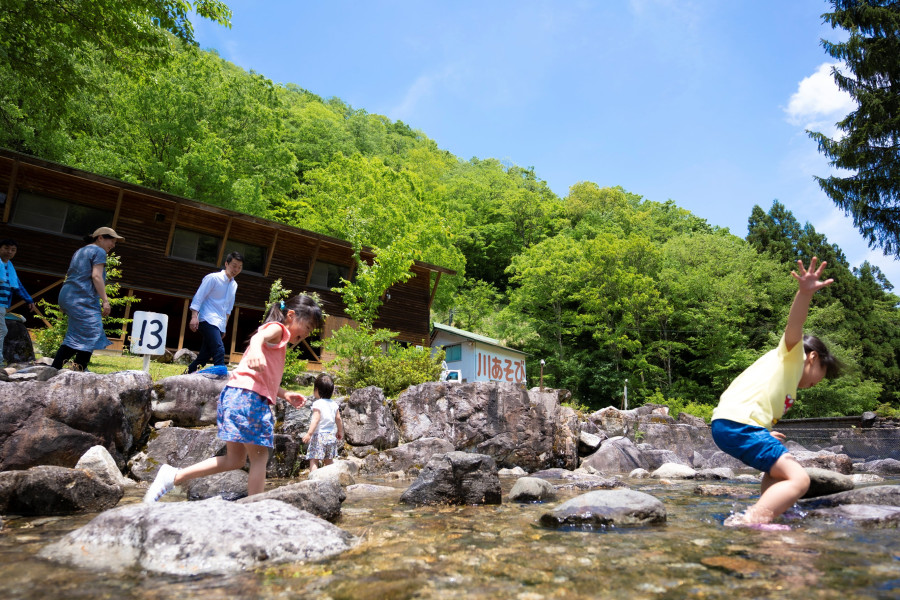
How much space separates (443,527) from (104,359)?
12756mm

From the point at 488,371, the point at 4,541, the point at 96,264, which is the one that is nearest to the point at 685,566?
the point at 4,541

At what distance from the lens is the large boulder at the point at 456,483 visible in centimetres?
505

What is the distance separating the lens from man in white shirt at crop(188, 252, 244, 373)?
6.96m

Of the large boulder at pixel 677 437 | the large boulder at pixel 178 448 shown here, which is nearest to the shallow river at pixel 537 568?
the large boulder at pixel 178 448

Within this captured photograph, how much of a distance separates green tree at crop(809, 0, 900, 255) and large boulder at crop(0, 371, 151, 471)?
22.2 m

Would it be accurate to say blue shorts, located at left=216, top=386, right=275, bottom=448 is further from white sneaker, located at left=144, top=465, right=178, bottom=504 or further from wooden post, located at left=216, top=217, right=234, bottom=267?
wooden post, located at left=216, top=217, right=234, bottom=267

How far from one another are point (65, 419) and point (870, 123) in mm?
23121

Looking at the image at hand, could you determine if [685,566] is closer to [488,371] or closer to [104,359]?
[104,359]

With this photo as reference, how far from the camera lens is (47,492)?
3.90 meters

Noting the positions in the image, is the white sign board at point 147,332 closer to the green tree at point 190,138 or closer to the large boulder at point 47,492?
the large boulder at point 47,492

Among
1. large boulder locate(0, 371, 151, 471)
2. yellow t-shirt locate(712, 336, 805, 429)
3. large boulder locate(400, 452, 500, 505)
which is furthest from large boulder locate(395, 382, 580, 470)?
yellow t-shirt locate(712, 336, 805, 429)

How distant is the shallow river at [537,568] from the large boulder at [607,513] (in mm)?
184

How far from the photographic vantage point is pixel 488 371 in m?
31.0

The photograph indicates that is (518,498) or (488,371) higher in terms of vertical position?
(488,371)
